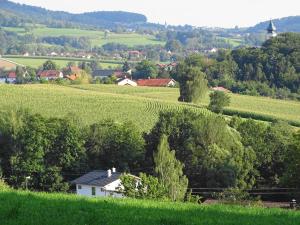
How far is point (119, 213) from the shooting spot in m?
11.0

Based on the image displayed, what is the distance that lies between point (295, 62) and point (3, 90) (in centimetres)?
7481

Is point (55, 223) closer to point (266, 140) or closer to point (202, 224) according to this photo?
point (202, 224)

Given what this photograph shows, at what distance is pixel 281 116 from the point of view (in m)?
74.9

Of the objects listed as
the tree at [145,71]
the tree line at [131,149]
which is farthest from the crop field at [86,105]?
the tree at [145,71]

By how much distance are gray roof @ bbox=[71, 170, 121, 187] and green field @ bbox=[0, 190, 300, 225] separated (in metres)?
30.5

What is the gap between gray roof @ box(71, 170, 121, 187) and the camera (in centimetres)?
4372

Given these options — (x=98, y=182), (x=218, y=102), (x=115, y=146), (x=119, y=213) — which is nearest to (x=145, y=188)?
(x=98, y=182)

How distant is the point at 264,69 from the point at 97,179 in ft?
317

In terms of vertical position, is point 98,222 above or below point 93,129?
above

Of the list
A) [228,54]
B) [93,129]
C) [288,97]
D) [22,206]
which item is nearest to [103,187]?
[93,129]

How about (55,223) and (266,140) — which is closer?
(55,223)

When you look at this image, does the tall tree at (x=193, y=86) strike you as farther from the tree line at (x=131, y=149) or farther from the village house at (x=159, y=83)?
the village house at (x=159, y=83)

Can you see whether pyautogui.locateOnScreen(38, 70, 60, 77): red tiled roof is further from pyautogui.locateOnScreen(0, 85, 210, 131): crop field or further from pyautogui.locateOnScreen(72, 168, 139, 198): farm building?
pyautogui.locateOnScreen(72, 168, 139, 198): farm building

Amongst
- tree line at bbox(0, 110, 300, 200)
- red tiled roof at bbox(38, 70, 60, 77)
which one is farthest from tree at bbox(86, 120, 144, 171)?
red tiled roof at bbox(38, 70, 60, 77)
